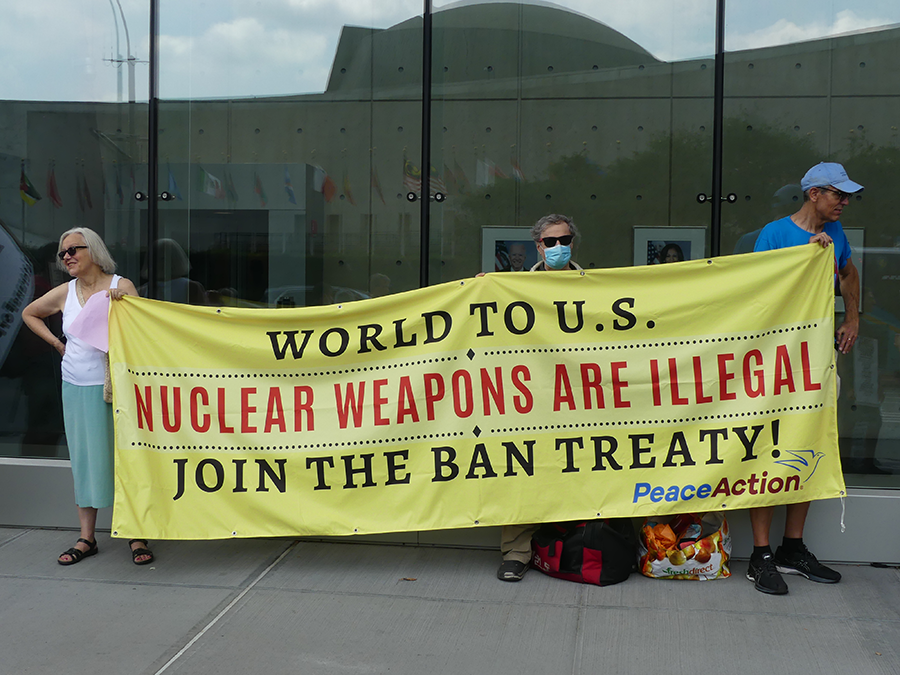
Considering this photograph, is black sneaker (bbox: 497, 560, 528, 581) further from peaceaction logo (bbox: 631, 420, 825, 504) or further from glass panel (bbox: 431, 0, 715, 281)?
glass panel (bbox: 431, 0, 715, 281)

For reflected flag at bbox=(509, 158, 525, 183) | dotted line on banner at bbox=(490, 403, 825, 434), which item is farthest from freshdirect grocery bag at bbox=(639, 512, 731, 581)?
reflected flag at bbox=(509, 158, 525, 183)

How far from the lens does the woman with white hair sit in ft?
15.9

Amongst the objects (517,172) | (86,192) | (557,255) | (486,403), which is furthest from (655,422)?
(86,192)

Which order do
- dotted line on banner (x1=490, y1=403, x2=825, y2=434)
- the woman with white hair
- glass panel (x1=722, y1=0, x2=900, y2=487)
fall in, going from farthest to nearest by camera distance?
glass panel (x1=722, y1=0, x2=900, y2=487)
the woman with white hair
dotted line on banner (x1=490, y1=403, x2=825, y2=434)

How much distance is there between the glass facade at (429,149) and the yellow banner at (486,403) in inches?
40.3

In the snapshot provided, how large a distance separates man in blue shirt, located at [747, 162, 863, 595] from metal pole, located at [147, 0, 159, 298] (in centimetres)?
368

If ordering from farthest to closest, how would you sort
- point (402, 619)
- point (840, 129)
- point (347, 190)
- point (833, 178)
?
point (347, 190) → point (840, 129) → point (833, 178) → point (402, 619)

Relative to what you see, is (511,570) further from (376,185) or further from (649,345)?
(376,185)

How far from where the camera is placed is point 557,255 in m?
4.65

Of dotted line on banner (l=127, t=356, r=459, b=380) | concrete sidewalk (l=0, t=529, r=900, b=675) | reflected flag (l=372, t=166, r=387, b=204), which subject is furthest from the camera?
reflected flag (l=372, t=166, r=387, b=204)

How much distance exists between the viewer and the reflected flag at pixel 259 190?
5879 millimetres

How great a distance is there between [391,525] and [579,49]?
10.2ft

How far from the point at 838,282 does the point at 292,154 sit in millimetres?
3342

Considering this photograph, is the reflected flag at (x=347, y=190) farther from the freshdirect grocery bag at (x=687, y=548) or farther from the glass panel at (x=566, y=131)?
the freshdirect grocery bag at (x=687, y=548)
